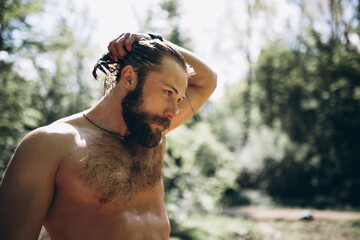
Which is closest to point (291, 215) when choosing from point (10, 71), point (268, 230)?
point (268, 230)

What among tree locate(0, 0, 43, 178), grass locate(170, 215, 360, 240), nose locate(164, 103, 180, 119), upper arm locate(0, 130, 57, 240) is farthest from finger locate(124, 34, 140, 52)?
grass locate(170, 215, 360, 240)

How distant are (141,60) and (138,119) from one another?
340mm

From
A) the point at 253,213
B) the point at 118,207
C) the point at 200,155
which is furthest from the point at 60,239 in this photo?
the point at 253,213

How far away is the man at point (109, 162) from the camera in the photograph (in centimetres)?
116

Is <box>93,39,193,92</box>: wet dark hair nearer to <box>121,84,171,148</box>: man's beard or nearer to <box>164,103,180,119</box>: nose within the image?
<box>121,84,171,148</box>: man's beard

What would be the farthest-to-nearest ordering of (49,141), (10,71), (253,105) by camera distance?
(253,105)
(10,71)
(49,141)

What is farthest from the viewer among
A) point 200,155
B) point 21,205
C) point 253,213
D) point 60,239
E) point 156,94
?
point 253,213

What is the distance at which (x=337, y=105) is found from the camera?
59.8 ft

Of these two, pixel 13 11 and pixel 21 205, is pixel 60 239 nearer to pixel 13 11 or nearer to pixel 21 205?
pixel 21 205

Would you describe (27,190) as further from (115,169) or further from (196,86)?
(196,86)

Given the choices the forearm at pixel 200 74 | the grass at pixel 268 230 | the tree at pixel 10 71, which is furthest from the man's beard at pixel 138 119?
the grass at pixel 268 230

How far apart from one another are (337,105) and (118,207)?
20.0 meters

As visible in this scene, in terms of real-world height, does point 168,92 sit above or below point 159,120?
above

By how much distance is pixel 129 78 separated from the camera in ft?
5.18
